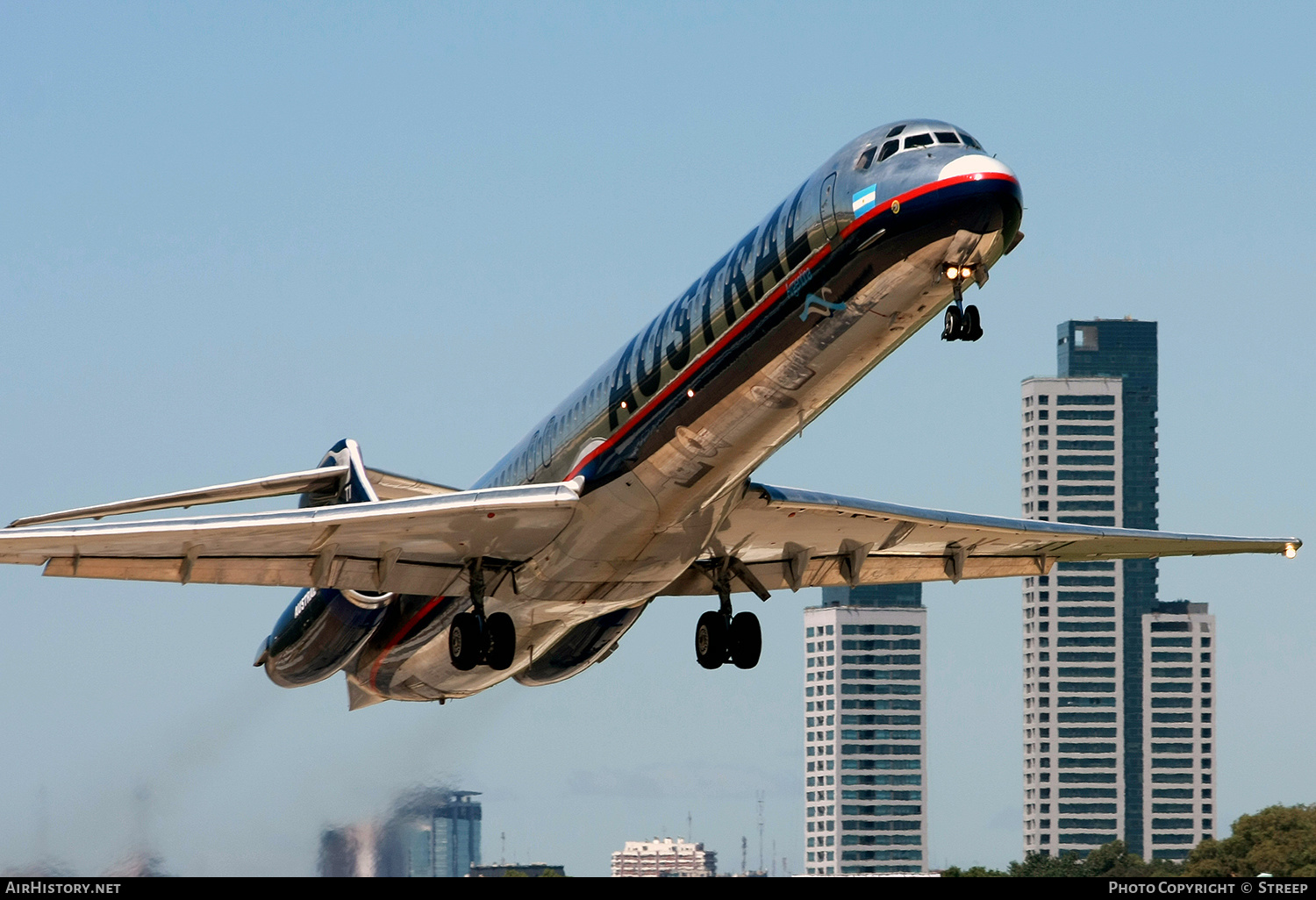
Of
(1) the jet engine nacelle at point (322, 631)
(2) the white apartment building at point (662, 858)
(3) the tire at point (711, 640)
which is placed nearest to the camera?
(3) the tire at point (711, 640)

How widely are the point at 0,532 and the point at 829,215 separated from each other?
11946 millimetres

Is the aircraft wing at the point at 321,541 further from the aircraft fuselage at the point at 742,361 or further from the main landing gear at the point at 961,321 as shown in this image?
the main landing gear at the point at 961,321

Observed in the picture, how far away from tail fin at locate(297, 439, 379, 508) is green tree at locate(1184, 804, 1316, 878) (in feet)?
215

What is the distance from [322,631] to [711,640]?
268 inches

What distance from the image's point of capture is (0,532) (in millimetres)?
25906

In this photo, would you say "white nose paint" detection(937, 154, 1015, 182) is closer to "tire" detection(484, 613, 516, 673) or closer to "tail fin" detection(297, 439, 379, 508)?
"tire" detection(484, 613, 516, 673)

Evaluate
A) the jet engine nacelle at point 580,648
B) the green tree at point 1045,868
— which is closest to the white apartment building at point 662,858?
the green tree at point 1045,868

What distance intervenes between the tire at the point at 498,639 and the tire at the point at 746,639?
3.66 meters

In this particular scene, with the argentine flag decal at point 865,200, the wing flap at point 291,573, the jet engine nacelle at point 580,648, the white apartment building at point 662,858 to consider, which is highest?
the argentine flag decal at point 865,200

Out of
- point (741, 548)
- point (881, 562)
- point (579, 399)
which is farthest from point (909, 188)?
point (881, 562)

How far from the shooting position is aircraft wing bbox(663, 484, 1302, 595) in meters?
29.6

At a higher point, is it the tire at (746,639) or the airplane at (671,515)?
the airplane at (671,515)

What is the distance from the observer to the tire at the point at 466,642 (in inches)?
1156

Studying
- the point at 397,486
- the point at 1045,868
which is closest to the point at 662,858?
the point at 1045,868
